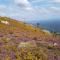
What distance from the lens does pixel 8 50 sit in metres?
15.3

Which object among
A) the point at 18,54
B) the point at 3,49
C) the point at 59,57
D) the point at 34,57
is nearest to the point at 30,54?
the point at 34,57

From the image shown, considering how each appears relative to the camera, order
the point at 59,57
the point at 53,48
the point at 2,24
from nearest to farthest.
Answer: the point at 59,57, the point at 53,48, the point at 2,24

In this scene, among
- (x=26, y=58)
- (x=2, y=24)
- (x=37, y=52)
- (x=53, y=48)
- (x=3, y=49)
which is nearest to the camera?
(x=26, y=58)

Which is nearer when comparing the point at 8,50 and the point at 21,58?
the point at 21,58

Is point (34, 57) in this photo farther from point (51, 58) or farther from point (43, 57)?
point (51, 58)

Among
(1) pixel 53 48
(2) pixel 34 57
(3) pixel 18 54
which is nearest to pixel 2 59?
(3) pixel 18 54

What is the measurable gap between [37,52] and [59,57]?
169 centimetres

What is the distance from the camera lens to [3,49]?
1576 cm

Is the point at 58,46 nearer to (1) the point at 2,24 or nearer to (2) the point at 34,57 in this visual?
(2) the point at 34,57

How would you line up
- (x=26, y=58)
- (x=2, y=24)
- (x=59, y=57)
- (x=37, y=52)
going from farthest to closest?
(x=2, y=24) < (x=59, y=57) < (x=37, y=52) < (x=26, y=58)

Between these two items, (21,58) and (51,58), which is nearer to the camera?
(21,58)

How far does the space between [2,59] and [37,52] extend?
2000 millimetres

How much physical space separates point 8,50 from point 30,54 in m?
2.89

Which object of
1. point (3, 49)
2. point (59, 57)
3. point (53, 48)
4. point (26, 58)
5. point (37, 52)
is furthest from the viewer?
point (53, 48)
